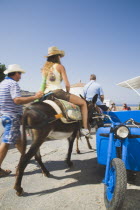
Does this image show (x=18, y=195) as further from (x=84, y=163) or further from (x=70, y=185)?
(x=84, y=163)

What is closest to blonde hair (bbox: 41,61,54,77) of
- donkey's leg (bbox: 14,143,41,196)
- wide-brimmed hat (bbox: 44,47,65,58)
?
wide-brimmed hat (bbox: 44,47,65,58)

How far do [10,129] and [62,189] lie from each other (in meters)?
1.46

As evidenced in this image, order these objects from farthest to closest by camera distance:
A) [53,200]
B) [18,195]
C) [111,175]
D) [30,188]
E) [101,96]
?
[101,96] < [30,188] < [18,195] < [53,200] < [111,175]

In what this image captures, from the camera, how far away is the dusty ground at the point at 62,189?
2.27 meters

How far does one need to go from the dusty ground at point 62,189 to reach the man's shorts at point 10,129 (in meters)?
0.82

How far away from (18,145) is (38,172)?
0.77 meters

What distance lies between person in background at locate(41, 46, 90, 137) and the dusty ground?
109cm

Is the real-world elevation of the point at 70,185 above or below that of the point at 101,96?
below

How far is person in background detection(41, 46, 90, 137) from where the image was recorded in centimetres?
311

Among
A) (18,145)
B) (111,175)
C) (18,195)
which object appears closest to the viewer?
(111,175)

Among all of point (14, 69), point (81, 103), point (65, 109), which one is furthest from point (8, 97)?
point (81, 103)

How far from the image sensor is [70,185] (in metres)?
2.90

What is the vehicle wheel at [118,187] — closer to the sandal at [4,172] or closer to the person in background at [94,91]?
the sandal at [4,172]

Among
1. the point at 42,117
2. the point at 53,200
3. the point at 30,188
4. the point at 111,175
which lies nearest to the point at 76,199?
the point at 53,200
